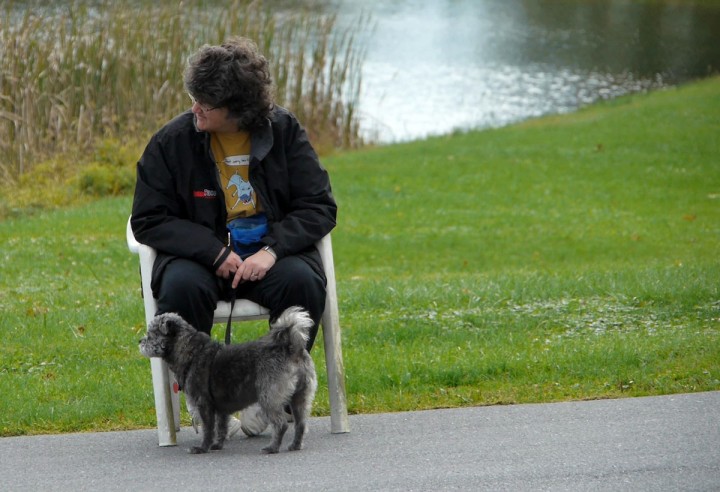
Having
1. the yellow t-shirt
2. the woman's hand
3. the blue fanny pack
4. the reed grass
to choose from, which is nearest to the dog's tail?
the woman's hand

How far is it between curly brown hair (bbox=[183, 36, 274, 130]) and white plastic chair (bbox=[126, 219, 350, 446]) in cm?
68

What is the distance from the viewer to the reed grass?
1383 centimetres

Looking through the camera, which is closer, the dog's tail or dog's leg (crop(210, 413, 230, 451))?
the dog's tail

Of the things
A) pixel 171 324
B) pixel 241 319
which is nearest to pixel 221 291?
pixel 241 319

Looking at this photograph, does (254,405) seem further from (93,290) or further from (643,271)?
(643,271)

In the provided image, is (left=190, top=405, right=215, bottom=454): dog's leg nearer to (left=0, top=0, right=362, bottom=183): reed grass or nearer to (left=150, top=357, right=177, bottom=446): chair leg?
(left=150, top=357, right=177, bottom=446): chair leg

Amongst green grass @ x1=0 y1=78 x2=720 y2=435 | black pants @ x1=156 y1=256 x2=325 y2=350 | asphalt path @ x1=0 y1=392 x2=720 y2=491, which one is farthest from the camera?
green grass @ x1=0 y1=78 x2=720 y2=435

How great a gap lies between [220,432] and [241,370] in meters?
0.33

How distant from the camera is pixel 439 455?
4527mm

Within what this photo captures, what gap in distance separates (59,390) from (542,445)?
8.19 ft

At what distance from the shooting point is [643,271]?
8.80m

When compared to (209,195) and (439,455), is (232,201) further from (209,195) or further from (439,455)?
(439,455)

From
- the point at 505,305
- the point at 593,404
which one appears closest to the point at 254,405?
the point at 593,404

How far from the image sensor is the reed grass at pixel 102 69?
1383cm
